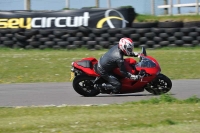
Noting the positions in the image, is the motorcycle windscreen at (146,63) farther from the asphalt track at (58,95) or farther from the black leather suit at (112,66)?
the asphalt track at (58,95)

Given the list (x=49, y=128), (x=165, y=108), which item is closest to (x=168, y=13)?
(x=165, y=108)

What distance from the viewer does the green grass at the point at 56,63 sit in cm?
1398

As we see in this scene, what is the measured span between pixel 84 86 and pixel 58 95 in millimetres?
528

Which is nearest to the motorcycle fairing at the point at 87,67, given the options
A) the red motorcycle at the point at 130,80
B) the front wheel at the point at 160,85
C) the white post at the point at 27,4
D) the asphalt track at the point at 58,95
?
the red motorcycle at the point at 130,80

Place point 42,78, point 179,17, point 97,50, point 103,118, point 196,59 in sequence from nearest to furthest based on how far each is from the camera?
point 103,118 < point 42,78 < point 196,59 < point 97,50 < point 179,17

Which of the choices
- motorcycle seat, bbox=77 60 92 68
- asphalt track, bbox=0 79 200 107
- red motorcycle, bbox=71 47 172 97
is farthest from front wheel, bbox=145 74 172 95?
motorcycle seat, bbox=77 60 92 68

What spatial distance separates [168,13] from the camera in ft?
75.3

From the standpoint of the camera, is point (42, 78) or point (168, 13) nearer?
point (42, 78)

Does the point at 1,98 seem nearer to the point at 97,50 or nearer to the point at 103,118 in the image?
the point at 103,118

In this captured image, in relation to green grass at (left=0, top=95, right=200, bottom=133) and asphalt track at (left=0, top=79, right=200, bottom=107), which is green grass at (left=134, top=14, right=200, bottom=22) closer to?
asphalt track at (left=0, top=79, right=200, bottom=107)

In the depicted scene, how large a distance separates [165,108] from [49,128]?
2.02m

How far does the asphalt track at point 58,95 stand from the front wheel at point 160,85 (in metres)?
0.14

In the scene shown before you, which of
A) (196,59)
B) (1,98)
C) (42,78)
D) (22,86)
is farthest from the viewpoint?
(196,59)

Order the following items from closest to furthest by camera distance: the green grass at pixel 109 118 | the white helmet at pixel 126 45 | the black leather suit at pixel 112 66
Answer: the green grass at pixel 109 118 → the white helmet at pixel 126 45 → the black leather suit at pixel 112 66
